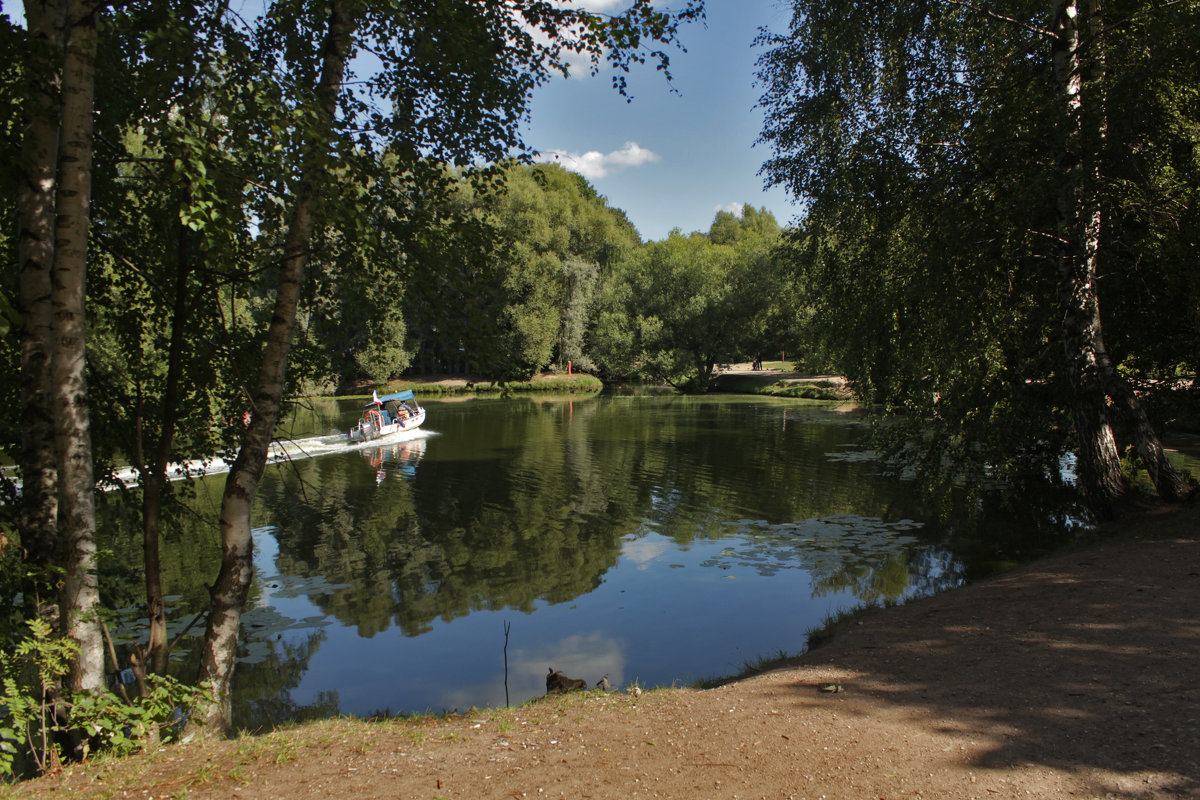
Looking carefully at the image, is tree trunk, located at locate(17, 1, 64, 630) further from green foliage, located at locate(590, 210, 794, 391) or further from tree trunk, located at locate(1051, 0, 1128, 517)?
green foliage, located at locate(590, 210, 794, 391)

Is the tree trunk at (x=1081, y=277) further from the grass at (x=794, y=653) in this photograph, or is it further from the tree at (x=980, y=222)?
the grass at (x=794, y=653)

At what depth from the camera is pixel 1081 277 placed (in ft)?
30.9

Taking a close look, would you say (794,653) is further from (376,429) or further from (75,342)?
(376,429)

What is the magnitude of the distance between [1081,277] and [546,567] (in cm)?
847

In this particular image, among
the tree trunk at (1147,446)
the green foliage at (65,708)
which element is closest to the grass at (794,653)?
the green foliage at (65,708)

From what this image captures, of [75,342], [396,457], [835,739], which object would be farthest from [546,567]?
[396,457]

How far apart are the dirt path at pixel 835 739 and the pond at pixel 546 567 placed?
2123mm

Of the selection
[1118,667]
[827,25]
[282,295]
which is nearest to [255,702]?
[282,295]

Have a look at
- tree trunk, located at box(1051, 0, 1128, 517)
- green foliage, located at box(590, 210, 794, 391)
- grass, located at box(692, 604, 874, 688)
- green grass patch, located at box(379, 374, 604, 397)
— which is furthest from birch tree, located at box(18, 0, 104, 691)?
green foliage, located at box(590, 210, 794, 391)

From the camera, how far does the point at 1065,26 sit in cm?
927

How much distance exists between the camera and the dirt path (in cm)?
393

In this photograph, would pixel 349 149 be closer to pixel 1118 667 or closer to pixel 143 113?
pixel 143 113

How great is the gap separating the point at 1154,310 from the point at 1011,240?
2.66m

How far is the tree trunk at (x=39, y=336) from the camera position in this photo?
15.1ft
